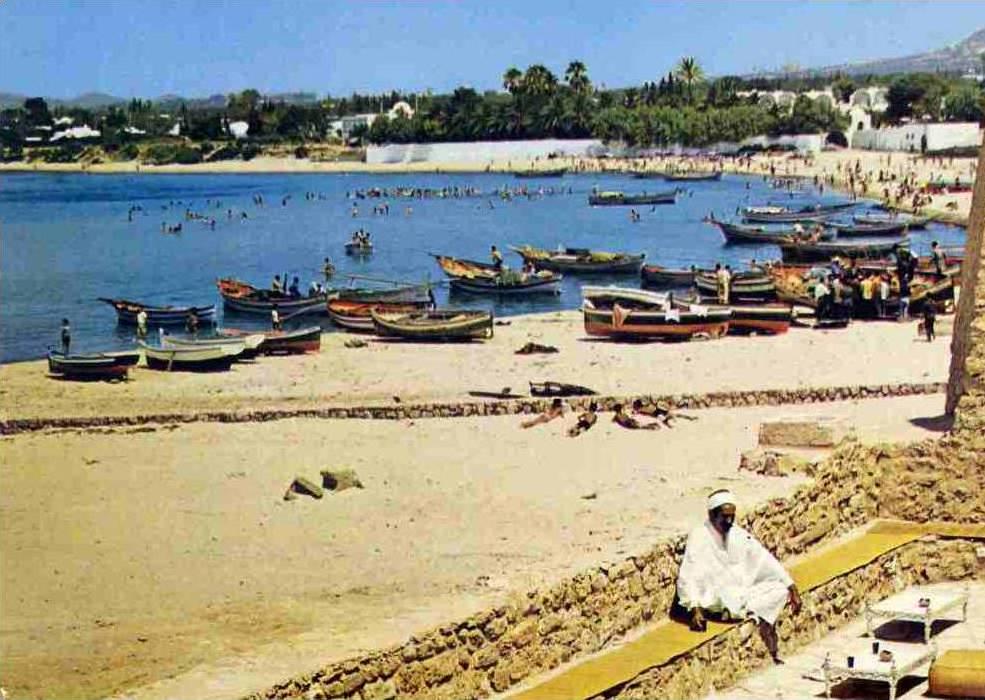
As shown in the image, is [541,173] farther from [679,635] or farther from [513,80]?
[679,635]

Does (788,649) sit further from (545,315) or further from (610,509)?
(545,315)

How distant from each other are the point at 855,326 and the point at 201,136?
472ft

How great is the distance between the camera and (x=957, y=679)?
349 inches

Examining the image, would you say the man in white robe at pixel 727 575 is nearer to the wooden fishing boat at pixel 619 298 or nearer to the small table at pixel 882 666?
the small table at pixel 882 666

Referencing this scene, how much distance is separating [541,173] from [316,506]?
11305 cm

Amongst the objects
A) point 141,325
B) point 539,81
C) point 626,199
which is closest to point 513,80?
point 539,81

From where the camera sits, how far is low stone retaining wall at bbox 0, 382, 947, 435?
21.5m

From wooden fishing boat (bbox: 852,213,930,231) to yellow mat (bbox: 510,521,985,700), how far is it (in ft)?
168

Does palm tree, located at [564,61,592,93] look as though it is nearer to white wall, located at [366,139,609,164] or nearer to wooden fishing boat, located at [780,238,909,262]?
white wall, located at [366,139,609,164]

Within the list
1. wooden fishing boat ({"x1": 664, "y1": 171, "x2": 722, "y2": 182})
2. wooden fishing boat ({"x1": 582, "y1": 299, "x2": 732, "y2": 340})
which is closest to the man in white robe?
wooden fishing boat ({"x1": 582, "y1": 299, "x2": 732, "y2": 340})

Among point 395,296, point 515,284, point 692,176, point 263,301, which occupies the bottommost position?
point 692,176

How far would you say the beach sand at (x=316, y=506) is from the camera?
10.8 m

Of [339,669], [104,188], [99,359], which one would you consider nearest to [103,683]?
[339,669]

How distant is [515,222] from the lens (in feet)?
268
